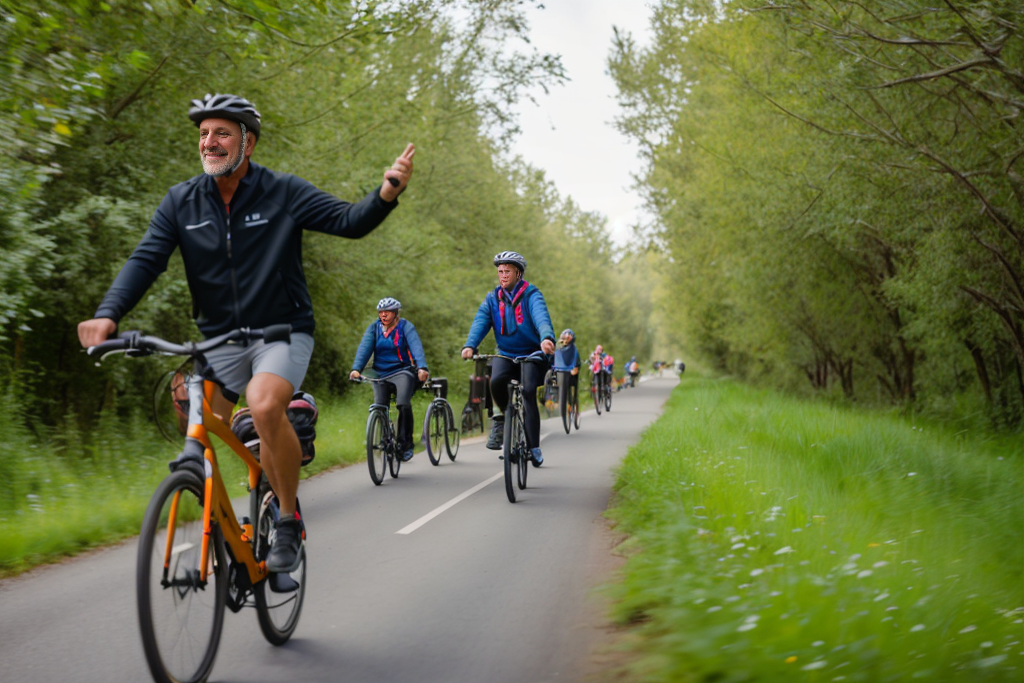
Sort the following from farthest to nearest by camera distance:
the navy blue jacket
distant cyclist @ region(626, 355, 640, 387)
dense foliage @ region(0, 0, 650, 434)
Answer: distant cyclist @ region(626, 355, 640, 387), dense foliage @ region(0, 0, 650, 434), the navy blue jacket

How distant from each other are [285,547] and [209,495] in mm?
605

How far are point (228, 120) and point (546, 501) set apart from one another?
19.4 ft

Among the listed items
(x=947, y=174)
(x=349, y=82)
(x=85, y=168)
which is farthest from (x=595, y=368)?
(x=85, y=168)

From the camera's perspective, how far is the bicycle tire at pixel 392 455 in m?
10.5

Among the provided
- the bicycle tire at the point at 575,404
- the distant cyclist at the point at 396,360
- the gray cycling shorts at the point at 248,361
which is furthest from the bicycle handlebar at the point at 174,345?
the bicycle tire at the point at 575,404

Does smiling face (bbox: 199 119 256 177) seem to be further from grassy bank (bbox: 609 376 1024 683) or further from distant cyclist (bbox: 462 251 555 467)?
distant cyclist (bbox: 462 251 555 467)

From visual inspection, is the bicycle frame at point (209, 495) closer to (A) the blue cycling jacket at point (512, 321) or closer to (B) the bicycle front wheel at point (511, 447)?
(B) the bicycle front wheel at point (511, 447)

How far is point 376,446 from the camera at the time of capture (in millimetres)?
10148

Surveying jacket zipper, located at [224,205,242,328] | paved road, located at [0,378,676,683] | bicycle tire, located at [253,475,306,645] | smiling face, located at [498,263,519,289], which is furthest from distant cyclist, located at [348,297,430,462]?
jacket zipper, located at [224,205,242,328]

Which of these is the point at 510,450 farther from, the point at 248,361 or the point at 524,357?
the point at 248,361

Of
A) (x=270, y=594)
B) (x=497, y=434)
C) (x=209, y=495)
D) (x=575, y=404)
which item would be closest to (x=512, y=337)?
(x=497, y=434)

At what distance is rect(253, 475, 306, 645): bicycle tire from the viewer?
4086 millimetres

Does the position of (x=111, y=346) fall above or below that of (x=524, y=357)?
above

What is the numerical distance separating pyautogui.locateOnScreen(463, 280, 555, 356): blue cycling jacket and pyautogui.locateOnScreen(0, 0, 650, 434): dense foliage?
368 centimetres
